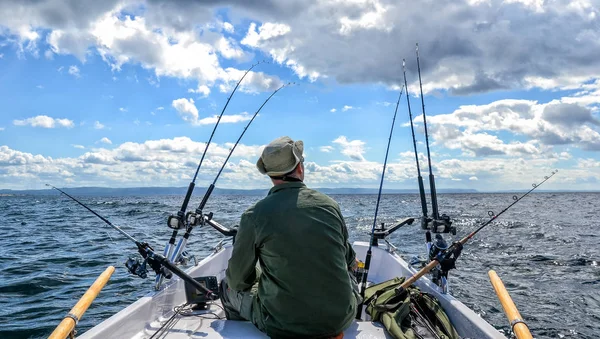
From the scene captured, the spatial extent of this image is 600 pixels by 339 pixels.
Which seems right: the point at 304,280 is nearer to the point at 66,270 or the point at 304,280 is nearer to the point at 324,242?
the point at 324,242

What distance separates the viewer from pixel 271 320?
108 inches

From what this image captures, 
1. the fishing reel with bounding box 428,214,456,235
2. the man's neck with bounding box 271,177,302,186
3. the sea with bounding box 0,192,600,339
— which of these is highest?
the man's neck with bounding box 271,177,302,186

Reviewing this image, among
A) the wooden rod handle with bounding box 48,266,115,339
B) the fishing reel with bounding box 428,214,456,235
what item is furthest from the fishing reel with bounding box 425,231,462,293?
the wooden rod handle with bounding box 48,266,115,339

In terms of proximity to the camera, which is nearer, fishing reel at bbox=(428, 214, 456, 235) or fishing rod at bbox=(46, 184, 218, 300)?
fishing rod at bbox=(46, 184, 218, 300)

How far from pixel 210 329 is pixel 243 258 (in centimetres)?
141

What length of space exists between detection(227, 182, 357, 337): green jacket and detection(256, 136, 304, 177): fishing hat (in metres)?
0.14

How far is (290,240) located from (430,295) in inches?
92.2

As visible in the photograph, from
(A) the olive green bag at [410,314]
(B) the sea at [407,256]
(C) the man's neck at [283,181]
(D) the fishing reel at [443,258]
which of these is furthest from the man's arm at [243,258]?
(B) the sea at [407,256]

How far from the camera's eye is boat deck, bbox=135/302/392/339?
11.7ft

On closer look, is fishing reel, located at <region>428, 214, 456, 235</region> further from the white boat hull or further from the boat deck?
the boat deck

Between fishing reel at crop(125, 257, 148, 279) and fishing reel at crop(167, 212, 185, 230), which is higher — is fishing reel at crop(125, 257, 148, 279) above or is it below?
below

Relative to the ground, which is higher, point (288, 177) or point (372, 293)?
point (288, 177)

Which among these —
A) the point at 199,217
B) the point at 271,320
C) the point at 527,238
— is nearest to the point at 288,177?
the point at 271,320

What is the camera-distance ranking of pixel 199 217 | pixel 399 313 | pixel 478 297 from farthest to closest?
pixel 478 297 < pixel 199 217 < pixel 399 313
